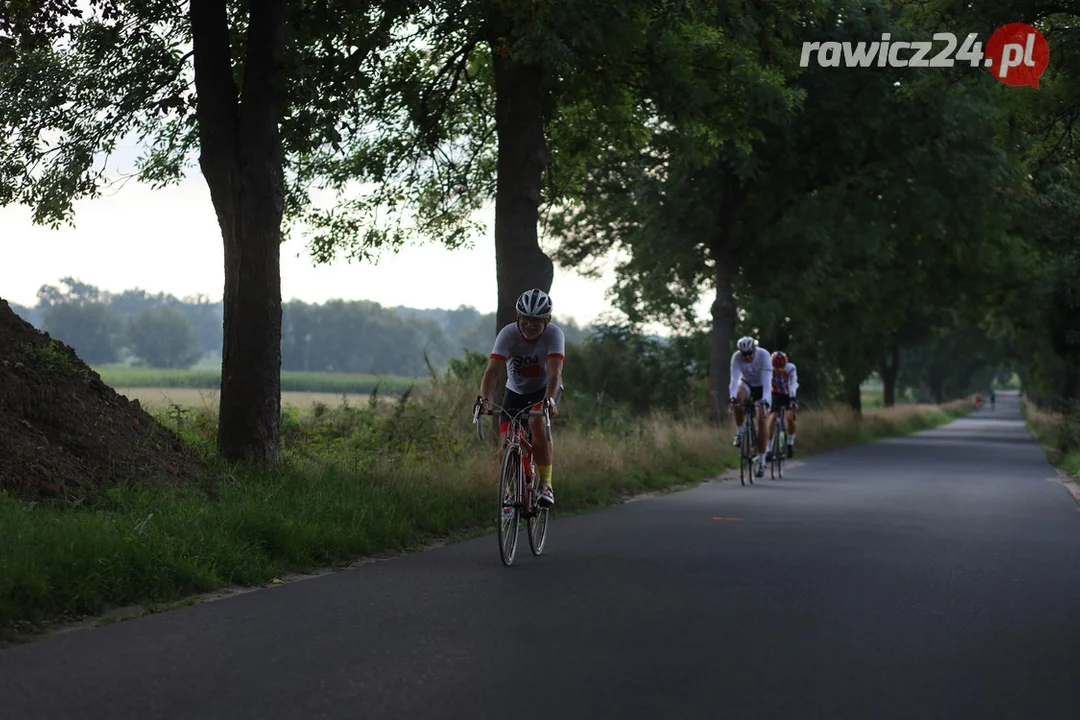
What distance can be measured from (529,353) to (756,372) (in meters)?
10.9

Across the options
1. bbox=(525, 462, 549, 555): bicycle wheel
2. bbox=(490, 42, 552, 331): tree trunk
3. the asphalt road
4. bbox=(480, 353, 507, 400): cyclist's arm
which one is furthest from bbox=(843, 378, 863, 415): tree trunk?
bbox=(480, 353, 507, 400): cyclist's arm

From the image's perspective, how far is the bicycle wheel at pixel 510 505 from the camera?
11000 millimetres

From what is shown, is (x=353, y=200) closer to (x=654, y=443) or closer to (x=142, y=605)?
(x=654, y=443)

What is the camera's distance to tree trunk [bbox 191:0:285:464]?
47.2 feet

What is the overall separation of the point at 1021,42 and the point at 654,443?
340 inches

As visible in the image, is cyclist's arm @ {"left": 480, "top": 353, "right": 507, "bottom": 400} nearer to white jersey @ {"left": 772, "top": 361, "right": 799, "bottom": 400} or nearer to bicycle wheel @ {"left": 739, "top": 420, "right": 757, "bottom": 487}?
bicycle wheel @ {"left": 739, "top": 420, "right": 757, "bottom": 487}

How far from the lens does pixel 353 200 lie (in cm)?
2384

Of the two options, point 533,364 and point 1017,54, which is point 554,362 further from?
point 1017,54

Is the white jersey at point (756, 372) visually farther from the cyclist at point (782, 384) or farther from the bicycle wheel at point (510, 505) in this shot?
the bicycle wheel at point (510, 505)

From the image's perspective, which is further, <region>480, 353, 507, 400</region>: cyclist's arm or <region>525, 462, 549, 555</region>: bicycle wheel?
<region>525, 462, 549, 555</region>: bicycle wheel

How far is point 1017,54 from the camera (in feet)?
64.2

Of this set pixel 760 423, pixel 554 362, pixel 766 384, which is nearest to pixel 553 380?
pixel 554 362

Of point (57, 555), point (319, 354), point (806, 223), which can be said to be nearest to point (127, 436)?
point (57, 555)

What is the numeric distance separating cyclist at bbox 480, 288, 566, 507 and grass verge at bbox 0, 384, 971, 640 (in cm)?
145
